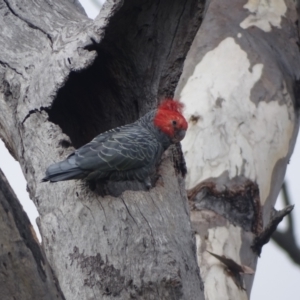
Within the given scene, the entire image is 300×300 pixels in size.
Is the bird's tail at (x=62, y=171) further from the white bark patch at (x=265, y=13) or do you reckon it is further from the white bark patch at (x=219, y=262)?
the white bark patch at (x=265, y=13)

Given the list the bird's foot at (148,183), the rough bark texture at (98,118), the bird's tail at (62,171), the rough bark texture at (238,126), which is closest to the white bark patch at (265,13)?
the rough bark texture at (238,126)

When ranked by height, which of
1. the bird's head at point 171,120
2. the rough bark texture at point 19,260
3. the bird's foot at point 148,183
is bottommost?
the rough bark texture at point 19,260

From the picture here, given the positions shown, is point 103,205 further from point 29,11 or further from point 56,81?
point 29,11

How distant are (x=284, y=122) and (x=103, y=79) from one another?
1589 millimetres

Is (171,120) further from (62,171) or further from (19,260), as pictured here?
(19,260)

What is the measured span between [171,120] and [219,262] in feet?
3.06

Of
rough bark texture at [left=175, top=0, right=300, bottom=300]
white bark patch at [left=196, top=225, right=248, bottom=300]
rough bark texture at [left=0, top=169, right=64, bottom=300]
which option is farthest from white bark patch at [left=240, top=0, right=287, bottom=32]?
rough bark texture at [left=0, top=169, right=64, bottom=300]

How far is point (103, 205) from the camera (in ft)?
11.7

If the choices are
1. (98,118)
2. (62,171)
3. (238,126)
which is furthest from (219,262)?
(62,171)

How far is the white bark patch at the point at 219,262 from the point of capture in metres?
4.38

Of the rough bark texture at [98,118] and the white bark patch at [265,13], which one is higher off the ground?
the white bark patch at [265,13]

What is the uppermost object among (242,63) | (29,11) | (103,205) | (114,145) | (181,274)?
(29,11)

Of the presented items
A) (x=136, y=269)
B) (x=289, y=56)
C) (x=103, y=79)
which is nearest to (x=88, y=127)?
(x=103, y=79)

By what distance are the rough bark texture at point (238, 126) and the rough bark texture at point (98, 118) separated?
62cm
